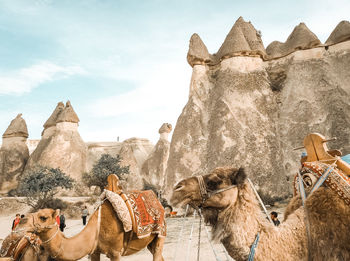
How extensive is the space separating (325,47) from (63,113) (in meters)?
26.3

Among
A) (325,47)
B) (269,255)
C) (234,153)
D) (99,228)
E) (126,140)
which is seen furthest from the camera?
(126,140)

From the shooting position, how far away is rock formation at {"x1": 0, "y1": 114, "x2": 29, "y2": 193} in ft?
91.0

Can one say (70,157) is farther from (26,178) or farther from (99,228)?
(99,228)

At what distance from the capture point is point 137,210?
4.81 meters

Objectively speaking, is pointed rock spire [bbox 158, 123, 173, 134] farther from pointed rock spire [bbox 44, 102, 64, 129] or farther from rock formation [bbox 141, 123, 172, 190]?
pointed rock spire [bbox 44, 102, 64, 129]

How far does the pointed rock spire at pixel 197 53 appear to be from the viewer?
22153mm

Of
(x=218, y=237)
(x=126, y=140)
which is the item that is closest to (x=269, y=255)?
(x=218, y=237)

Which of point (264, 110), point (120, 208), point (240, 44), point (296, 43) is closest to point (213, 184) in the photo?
point (120, 208)

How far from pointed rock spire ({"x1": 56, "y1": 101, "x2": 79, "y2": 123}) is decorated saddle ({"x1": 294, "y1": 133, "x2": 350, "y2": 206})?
30.1 meters

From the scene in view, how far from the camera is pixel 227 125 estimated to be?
755 inches

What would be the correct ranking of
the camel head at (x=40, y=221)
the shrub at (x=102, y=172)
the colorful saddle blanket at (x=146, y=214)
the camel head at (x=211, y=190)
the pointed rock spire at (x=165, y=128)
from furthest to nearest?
the pointed rock spire at (x=165, y=128) < the shrub at (x=102, y=172) < the colorful saddle blanket at (x=146, y=214) < the camel head at (x=40, y=221) < the camel head at (x=211, y=190)

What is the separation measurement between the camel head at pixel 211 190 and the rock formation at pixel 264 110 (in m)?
15.2

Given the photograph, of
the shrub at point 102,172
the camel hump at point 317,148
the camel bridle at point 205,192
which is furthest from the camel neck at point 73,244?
the shrub at point 102,172

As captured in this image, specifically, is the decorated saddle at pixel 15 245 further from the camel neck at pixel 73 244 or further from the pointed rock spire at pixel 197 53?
the pointed rock spire at pixel 197 53
